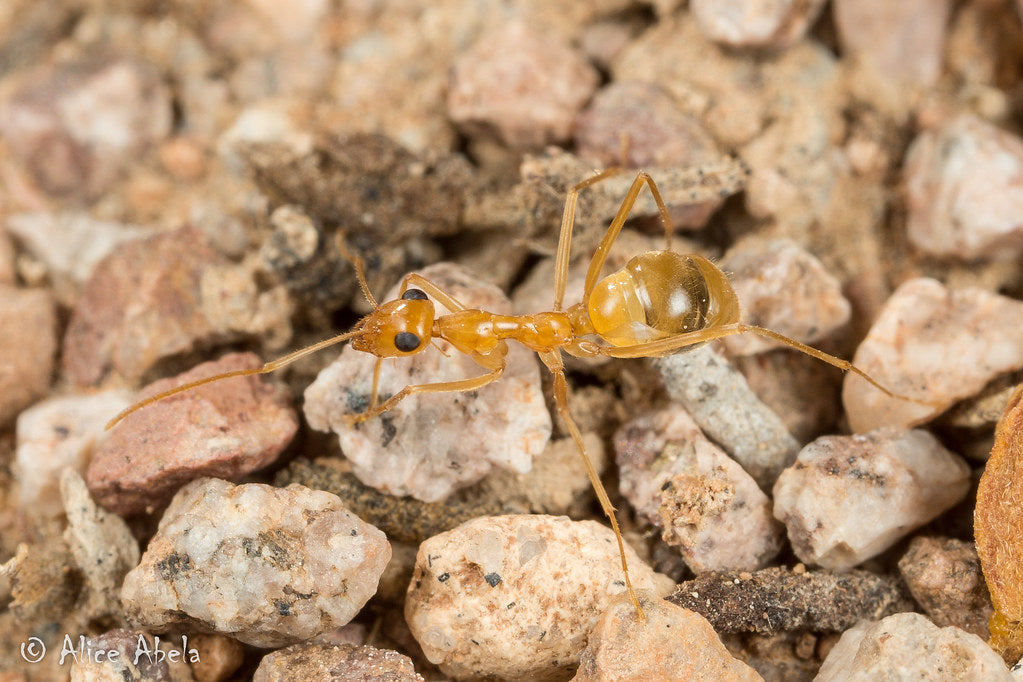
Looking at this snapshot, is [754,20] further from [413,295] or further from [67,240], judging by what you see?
[67,240]

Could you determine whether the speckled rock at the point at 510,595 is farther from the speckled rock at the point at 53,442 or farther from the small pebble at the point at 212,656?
the speckled rock at the point at 53,442

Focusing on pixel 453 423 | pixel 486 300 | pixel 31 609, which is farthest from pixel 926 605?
pixel 31 609

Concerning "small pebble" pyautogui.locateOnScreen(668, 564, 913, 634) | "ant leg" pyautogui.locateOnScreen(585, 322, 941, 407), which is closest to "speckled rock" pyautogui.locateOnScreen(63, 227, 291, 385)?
"ant leg" pyautogui.locateOnScreen(585, 322, 941, 407)

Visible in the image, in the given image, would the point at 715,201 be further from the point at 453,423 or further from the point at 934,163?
the point at 453,423

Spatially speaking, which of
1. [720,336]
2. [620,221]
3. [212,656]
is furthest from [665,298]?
[212,656]

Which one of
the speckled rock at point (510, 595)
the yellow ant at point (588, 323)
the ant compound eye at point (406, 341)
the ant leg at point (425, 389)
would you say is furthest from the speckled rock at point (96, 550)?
the ant compound eye at point (406, 341)
